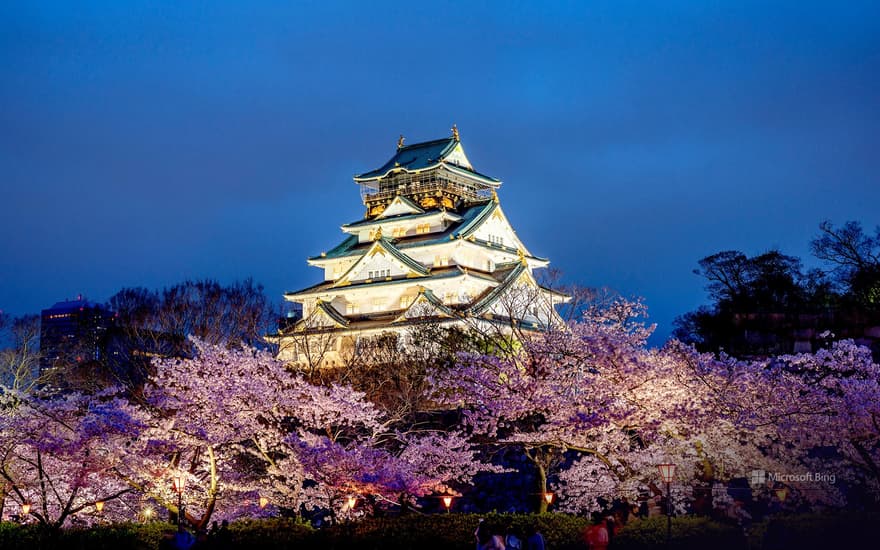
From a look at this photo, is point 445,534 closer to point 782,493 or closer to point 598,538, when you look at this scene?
point 598,538

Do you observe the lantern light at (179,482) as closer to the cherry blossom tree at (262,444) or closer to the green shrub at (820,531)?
the cherry blossom tree at (262,444)

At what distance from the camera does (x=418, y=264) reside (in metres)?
60.6

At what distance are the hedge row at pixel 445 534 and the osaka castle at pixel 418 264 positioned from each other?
28.2 meters

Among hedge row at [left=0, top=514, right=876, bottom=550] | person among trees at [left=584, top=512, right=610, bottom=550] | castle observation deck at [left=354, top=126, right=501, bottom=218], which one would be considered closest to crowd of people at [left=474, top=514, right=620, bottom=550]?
person among trees at [left=584, top=512, right=610, bottom=550]

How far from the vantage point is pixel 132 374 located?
56.5m

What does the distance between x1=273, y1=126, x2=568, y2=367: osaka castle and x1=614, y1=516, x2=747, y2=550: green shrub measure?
29654 mm

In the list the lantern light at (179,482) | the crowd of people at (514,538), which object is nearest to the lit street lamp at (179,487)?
the lantern light at (179,482)

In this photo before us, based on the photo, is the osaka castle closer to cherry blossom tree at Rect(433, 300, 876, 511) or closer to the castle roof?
the castle roof

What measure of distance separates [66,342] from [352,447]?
44.9 metres

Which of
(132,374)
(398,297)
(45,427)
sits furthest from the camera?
(398,297)

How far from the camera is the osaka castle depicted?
187 ft

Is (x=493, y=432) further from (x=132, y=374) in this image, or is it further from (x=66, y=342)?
(x=66, y=342)

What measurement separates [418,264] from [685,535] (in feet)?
130

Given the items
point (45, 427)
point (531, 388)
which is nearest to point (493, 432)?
point (531, 388)
